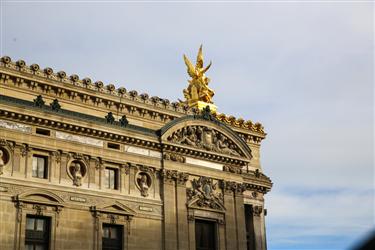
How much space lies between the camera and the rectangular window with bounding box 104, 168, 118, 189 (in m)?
32.0

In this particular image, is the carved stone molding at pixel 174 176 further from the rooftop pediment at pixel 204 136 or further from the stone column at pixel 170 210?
the rooftop pediment at pixel 204 136

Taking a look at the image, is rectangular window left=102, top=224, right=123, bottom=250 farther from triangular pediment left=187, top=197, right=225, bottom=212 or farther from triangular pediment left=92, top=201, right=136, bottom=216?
triangular pediment left=187, top=197, right=225, bottom=212

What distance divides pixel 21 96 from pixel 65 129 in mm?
4004

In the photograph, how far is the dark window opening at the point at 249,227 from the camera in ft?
134

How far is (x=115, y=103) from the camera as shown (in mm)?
36469

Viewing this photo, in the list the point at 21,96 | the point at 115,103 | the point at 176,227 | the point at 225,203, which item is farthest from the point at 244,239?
the point at 21,96

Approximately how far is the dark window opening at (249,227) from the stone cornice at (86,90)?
8.35 metres

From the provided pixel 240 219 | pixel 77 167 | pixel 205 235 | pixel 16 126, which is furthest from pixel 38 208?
pixel 240 219

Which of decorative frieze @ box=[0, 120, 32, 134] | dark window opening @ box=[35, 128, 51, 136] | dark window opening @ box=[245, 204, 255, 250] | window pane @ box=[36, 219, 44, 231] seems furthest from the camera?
dark window opening @ box=[245, 204, 255, 250]

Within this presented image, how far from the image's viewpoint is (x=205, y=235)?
35625 millimetres

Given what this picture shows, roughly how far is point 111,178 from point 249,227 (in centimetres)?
1315

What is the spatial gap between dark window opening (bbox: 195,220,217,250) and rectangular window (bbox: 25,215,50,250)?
10028mm

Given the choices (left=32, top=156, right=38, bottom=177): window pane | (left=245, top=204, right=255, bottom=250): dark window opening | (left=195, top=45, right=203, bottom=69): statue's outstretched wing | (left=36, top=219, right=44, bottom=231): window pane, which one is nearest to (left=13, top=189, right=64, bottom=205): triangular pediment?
(left=36, top=219, right=44, bottom=231): window pane

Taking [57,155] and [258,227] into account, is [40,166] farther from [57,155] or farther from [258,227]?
[258,227]
